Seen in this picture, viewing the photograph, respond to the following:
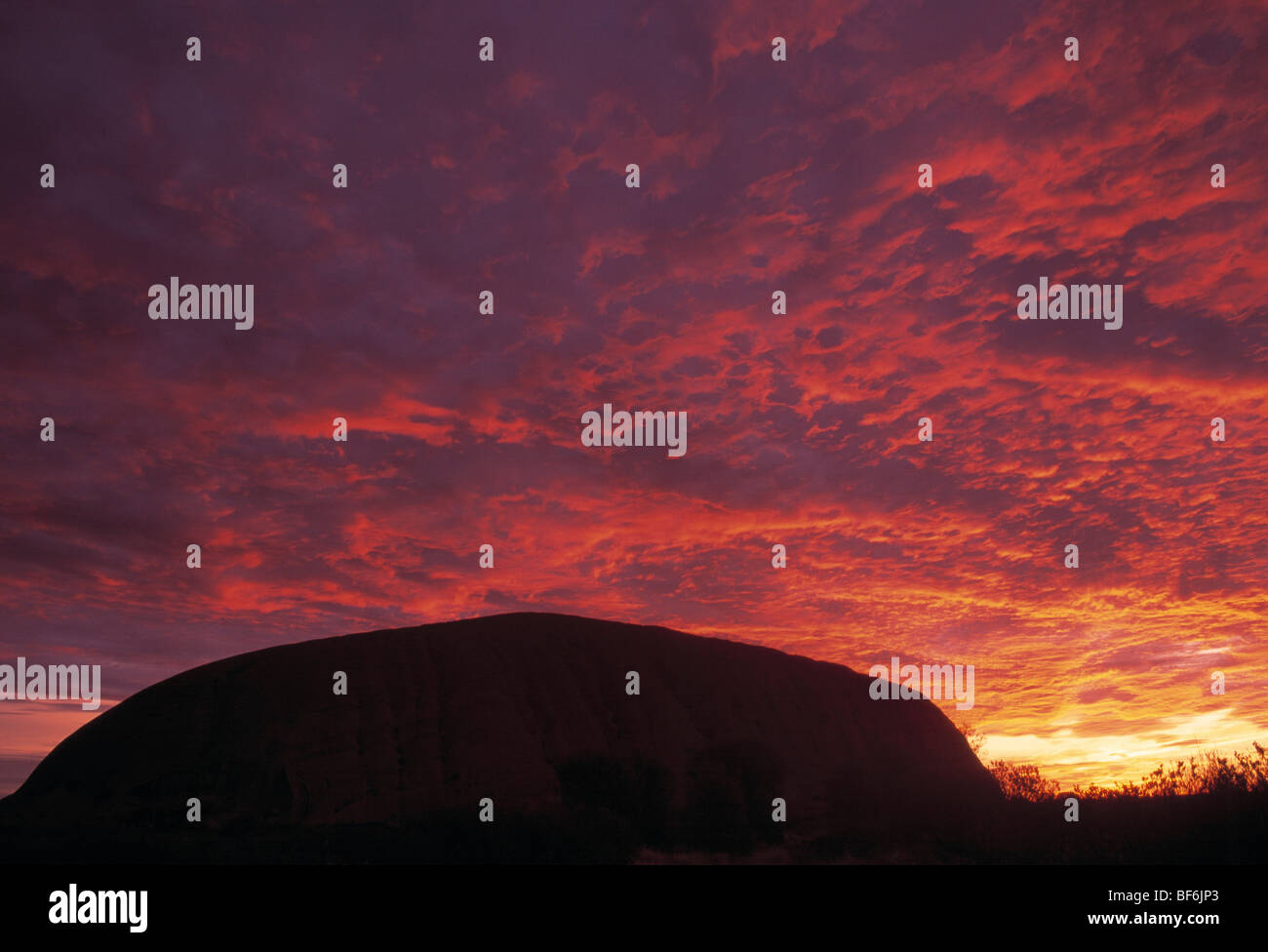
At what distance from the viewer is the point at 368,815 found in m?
38.2

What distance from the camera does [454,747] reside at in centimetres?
4309

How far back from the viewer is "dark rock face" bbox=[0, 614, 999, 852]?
38062 mm

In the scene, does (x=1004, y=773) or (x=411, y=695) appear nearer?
(x=1004, y=773)

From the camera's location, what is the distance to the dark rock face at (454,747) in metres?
38.1

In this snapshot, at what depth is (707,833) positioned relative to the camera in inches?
1459

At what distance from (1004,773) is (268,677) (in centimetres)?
3727

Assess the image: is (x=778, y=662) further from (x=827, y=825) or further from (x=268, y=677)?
(x=268, y=677)
